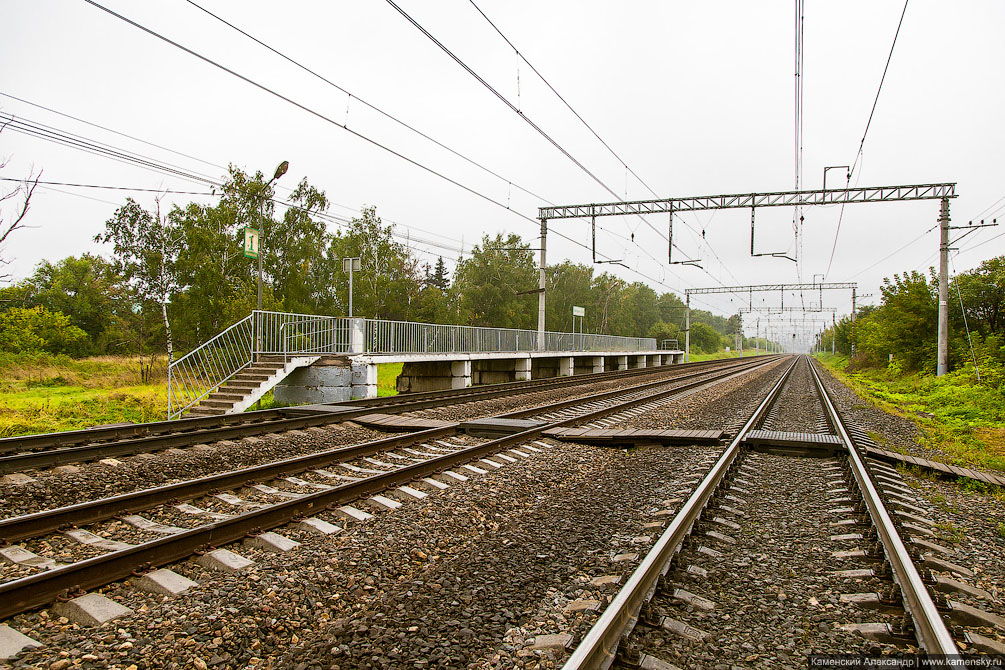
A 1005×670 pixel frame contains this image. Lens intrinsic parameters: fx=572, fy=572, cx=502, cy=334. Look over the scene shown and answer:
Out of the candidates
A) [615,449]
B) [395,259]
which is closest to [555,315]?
[395,259]

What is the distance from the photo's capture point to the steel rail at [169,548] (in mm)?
3357

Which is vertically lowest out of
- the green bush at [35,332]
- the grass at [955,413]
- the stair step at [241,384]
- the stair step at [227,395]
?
the grass at [955,413]

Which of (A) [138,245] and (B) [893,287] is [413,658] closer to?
(A) [138,245]

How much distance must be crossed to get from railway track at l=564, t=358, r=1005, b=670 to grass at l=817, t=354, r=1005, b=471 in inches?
190

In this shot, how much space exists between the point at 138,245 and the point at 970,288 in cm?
3683

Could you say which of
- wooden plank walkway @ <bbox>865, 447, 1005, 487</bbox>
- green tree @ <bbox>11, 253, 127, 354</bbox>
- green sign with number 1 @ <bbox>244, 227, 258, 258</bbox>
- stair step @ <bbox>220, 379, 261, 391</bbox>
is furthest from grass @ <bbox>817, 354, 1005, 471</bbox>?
green tree @ <bbox>11, 253, 127, 354</bbox>

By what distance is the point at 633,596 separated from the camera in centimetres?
→ 336

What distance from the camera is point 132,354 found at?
3284cm

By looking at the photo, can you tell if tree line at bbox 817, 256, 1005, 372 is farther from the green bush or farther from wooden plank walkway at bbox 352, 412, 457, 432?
the green bush

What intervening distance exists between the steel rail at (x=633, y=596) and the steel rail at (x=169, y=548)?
2965 millimetres

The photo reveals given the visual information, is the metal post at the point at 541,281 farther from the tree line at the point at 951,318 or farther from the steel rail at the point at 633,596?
the steel rail at the point at 633,596

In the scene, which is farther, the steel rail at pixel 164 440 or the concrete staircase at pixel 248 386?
the concrete staircase at pixel 248 386

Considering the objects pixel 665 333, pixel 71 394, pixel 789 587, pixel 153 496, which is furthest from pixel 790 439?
pixel 665 333

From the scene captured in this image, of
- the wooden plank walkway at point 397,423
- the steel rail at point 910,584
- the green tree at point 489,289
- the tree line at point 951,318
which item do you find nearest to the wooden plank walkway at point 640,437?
the wooden plank walkway at point 397,423
